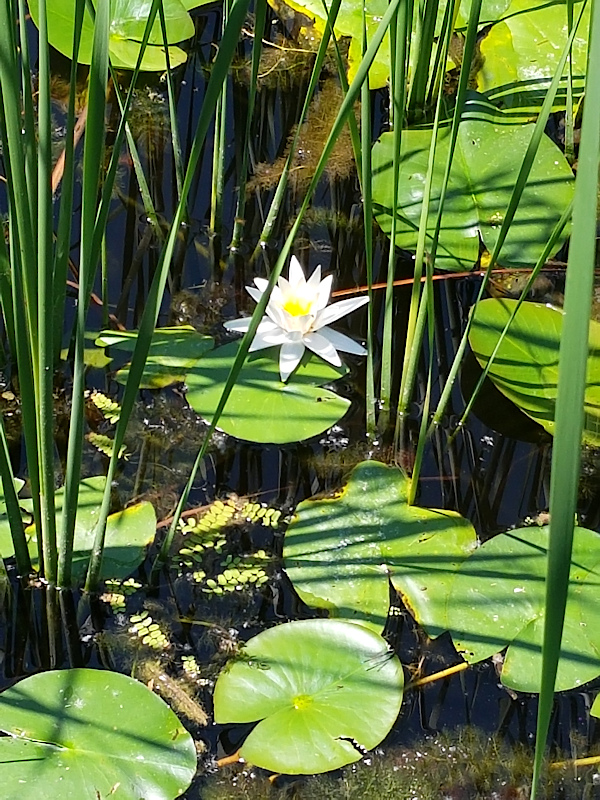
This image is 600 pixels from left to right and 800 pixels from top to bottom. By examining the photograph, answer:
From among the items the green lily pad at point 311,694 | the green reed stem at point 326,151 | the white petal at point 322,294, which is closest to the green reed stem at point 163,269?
the green reed stem at point 326,151

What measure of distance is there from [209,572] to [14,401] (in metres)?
0.61

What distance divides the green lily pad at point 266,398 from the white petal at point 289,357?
21mm

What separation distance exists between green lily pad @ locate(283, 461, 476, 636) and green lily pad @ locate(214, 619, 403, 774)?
0.08 m

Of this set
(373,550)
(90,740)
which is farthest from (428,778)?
(90,740)

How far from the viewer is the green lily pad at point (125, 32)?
258 cm

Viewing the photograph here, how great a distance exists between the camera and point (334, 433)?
1.98 meters

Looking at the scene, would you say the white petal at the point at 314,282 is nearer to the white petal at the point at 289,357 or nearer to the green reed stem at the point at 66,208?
the white petal at the point at 289,357

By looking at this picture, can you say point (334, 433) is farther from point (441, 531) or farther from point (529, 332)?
point (529, 332)

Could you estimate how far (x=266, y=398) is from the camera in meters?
1.92

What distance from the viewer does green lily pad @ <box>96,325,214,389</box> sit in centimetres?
200

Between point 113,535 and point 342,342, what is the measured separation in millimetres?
708

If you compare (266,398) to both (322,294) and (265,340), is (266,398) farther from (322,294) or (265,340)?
(322,294)

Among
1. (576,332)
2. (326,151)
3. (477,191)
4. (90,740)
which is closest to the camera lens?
(576,332)

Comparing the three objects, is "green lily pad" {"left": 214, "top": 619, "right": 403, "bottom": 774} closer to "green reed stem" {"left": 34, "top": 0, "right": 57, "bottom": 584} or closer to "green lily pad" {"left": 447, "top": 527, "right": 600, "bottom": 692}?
"green lily pad" {"left": 447, "top": 527, "right": 600, "bottom": 692}
